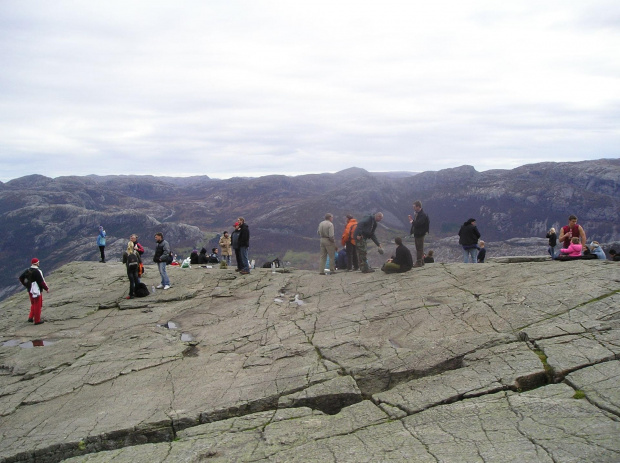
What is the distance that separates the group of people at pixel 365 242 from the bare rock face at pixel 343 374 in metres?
0.85

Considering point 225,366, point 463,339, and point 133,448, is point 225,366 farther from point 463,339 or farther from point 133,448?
point 463,339

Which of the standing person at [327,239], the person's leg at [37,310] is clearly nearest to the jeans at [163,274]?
the person's leg at [37,310]

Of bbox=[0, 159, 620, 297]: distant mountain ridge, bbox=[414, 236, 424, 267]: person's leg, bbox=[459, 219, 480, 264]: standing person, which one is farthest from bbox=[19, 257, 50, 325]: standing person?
bbox=[0, 159, 620, 297]: distant mountain ridge

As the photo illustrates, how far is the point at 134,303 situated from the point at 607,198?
605ft

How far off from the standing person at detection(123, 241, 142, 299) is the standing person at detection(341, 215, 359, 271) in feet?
32.7

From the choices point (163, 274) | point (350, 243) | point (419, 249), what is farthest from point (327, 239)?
point (163, 274)

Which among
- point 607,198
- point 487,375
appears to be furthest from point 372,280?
point 607,198

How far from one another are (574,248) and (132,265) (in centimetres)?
1904

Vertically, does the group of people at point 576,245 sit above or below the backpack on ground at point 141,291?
above

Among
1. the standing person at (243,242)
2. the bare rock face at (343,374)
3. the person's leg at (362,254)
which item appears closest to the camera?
the bare rock face at (343,374)

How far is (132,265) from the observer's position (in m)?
18.5

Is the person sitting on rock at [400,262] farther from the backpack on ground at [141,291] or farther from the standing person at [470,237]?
the backpack on ground at [141,291]

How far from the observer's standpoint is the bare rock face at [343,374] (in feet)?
22.1

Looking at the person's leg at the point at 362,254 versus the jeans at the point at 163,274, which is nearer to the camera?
the person's leg at the point at 362,254
